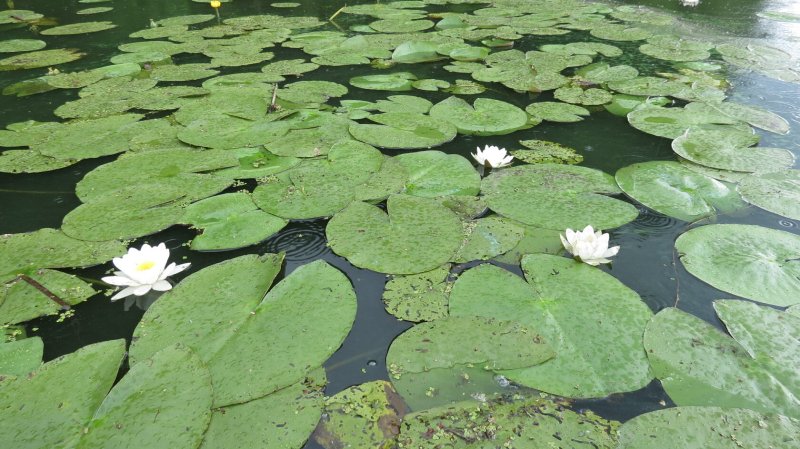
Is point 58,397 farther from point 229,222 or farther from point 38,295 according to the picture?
point 229,222

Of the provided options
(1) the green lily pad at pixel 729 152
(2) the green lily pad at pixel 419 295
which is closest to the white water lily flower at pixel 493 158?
(2) the green lily pad at pixel 419 295

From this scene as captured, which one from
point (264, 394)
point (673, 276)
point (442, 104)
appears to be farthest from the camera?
point (442, 104)

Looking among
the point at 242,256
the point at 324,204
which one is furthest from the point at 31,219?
the point at 324,204

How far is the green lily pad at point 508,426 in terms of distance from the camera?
1201mm

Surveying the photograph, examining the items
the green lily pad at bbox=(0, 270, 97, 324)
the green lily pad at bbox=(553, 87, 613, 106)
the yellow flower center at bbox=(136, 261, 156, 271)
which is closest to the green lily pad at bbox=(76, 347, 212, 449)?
the yellow flower center at bbox=(136, 261, 156, 271)

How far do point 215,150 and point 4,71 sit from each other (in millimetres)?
3257

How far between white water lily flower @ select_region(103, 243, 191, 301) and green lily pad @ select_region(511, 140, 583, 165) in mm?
1919

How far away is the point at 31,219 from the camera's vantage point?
2.20 m

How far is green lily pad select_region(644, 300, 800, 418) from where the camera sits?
1312 millimetres

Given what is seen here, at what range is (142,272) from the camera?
64.8 inches

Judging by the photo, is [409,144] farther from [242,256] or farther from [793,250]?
[793,250]

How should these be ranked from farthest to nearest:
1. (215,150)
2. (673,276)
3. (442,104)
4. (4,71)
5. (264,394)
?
(4,71) < (442,104) < (215,150) < (673,276) < (264,394)

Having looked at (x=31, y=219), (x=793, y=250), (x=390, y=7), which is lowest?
(x=31, y=219)

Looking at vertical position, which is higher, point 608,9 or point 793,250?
point 608,9
